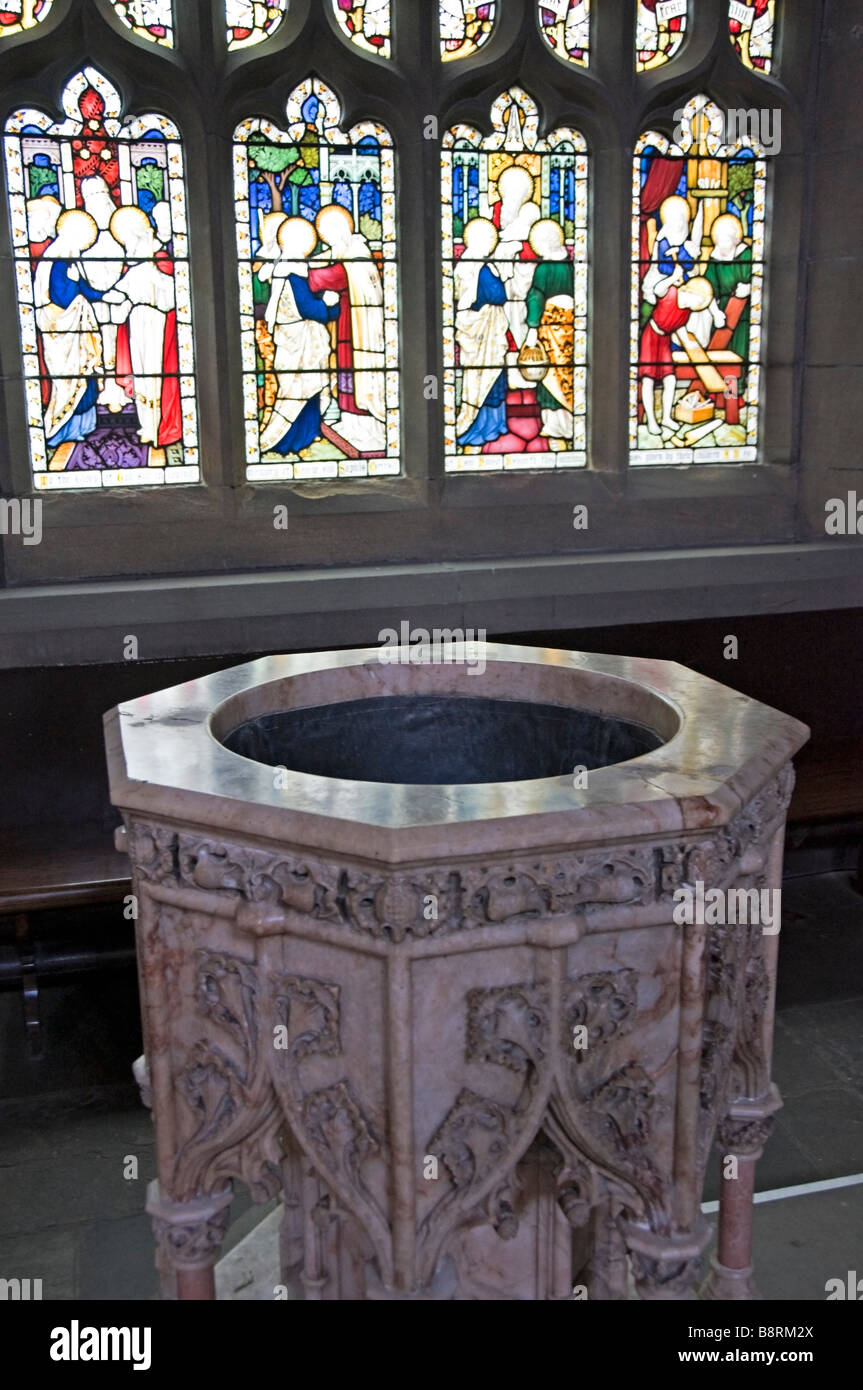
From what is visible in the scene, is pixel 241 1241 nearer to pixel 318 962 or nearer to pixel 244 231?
pixel 318 962

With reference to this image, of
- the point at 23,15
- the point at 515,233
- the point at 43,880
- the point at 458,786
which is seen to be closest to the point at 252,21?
the point at 23,15

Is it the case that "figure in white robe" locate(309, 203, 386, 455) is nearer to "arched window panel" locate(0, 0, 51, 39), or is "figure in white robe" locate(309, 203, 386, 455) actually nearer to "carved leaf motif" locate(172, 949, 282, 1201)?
"arched window panel" locate(0, 0, 51, 39)

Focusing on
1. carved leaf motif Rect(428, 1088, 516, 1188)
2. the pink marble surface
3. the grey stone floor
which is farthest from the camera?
the grey stone floor

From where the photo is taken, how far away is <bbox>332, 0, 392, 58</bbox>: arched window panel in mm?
4227

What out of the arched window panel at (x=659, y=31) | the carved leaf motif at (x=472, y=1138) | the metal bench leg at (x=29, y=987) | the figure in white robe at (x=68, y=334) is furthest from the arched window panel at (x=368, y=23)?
the carved leaf motif at (x=472, y=1138)

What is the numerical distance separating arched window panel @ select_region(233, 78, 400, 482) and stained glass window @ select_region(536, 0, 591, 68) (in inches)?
27.7

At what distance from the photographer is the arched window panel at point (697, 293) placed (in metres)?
4.65

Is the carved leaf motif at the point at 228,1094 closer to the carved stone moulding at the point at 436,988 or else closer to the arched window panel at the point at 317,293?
the carved stone moulding at the point at 436,988

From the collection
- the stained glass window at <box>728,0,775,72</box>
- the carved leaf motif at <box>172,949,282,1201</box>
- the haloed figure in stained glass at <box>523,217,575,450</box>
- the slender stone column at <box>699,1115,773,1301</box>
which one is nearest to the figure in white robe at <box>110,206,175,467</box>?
the haloed figure in stained glass at <box>523,217,575,450</box>

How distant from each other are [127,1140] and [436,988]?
1.82 metres

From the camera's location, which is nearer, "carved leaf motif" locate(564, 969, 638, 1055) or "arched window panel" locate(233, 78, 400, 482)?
"carved leaf motif" locate(564, 969, 638, 1055)

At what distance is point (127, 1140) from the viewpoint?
319 cm

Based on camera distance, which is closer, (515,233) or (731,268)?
(515,233)

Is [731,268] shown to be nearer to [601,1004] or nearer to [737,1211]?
[737,1211]
